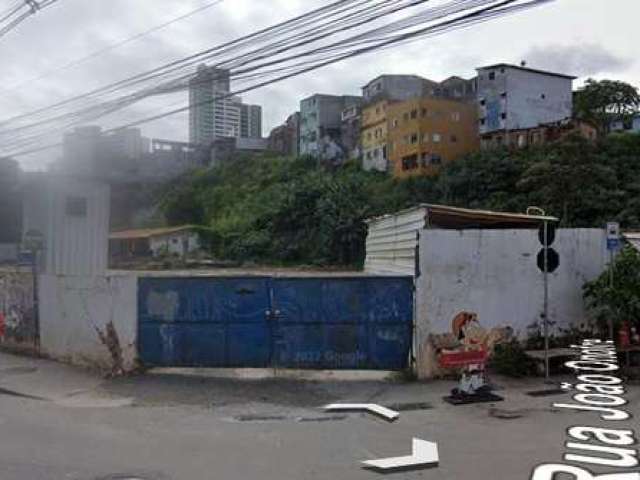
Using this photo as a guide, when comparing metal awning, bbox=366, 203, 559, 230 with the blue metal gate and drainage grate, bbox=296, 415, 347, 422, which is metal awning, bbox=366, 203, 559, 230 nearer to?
the blue metal gate

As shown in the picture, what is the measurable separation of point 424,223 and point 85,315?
6.99 m

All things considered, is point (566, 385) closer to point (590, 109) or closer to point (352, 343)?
point (352, 343)

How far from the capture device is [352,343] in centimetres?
1271

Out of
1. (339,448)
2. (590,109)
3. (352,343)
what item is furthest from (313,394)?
(590,109)

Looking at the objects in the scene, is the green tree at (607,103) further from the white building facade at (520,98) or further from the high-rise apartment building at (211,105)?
the high-rise apartment building at (211,105)

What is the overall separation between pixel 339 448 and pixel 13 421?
15.2 ft

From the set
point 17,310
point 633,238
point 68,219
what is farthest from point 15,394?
point 633,238

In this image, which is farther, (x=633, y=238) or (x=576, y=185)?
(x=576, y=185)

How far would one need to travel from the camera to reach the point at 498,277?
12.8 m

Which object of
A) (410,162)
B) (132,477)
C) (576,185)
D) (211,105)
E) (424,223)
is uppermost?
(410,162)

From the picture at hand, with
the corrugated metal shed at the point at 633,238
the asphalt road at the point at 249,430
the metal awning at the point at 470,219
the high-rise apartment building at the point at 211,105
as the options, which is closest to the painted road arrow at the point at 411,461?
the asphalt road at the point at 249,430

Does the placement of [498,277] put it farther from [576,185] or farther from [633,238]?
[576,185]

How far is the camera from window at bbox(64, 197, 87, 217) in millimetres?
18953

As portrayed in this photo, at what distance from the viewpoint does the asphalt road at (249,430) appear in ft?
22.6
